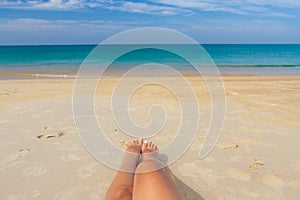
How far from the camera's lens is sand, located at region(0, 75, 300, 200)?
8.68ft

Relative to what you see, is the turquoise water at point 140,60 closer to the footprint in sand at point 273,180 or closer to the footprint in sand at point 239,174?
the footprint in sand at point 239,174

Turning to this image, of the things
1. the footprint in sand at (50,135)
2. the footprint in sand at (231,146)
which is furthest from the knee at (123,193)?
the footprint in sand at (50,135)

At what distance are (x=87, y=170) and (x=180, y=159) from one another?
101 cm

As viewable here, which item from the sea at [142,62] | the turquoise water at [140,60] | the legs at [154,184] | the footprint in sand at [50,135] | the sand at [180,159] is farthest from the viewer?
the turquoise water at [140,60]

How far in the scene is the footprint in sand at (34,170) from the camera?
9.61 feet

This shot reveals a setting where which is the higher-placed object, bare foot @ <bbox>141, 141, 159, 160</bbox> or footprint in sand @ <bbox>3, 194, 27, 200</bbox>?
bare foot @ <bbox>141, 141, 159, 160</bbox>

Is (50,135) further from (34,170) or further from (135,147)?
(135,147)

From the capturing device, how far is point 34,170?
300 centimetres

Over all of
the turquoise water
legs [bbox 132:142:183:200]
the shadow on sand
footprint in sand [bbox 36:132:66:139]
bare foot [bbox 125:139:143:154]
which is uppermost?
legs [bbox 132:142:183:200]

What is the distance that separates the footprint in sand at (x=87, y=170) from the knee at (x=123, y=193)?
787mm

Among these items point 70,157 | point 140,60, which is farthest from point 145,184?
point 140,60

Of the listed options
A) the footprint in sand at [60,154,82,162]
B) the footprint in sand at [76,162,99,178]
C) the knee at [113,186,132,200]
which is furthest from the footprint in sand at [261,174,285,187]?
the footprint in sand at [60,154,82,162]

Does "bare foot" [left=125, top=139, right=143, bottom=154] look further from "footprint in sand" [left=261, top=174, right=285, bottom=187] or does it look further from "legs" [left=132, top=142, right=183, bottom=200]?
"footprint in sand" [left=261, top=174, right=285, bottom=187]

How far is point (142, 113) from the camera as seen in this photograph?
521cm
